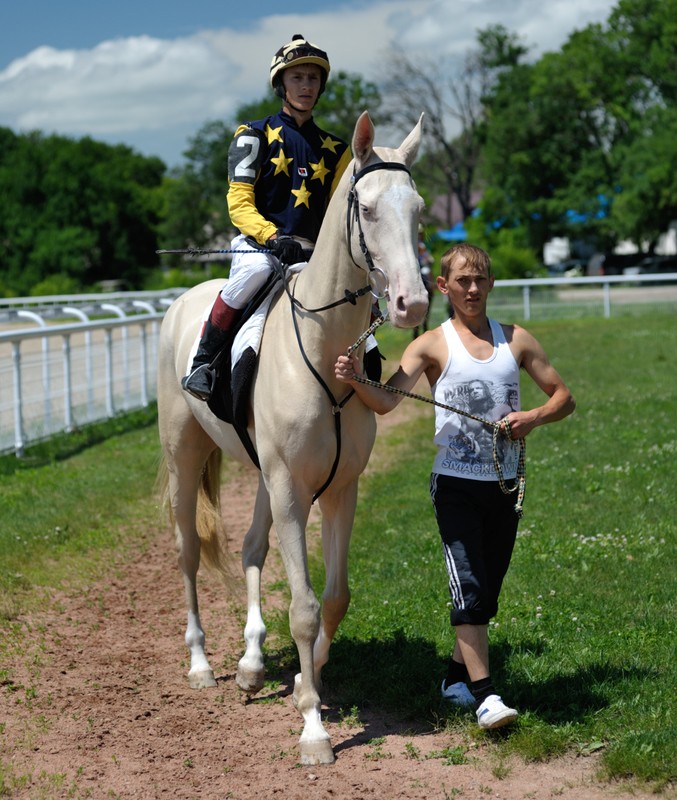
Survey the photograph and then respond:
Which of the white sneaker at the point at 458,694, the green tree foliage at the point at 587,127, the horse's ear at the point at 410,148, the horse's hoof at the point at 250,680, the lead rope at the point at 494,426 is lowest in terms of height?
the horse's hoof at the point at 250,680

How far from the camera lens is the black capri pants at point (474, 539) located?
15.1 ft

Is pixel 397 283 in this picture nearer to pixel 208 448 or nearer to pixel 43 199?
pixel 208 448

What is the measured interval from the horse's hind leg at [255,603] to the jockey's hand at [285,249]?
122 cm

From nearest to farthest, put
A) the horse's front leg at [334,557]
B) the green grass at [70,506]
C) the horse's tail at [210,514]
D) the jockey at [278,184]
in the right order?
1. the horse's front leg at [334,557]
2. the jockey at [278,184]
3. the horse's tail at [210,514]
4. the green grass at [70,506]

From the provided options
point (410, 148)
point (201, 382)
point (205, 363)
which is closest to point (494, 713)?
point (201, 382)

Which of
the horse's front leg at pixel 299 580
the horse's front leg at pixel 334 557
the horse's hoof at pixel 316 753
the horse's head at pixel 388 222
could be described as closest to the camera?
the horse's head at pixel 388 222

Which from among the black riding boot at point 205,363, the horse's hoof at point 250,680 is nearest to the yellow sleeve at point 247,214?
the black riding boot at point 205,363

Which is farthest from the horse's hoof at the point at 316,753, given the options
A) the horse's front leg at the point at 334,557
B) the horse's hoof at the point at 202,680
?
the horse's hoof at the point at 202,680

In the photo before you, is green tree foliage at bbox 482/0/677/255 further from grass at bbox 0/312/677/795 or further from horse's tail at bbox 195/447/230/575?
horse's tail at bbox 195/447/230/575

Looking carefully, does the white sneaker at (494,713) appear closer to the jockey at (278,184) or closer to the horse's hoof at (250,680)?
the horse's hoof at (250,680)

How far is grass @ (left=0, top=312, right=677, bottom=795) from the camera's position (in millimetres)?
4699

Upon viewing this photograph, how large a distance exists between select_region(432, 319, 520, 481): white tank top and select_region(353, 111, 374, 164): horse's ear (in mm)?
922

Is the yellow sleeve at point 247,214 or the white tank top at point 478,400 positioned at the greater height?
the yellow sleeve at point 247,214

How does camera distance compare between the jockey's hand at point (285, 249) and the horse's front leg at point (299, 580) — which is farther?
the jockey's hand at point (285, 249)
